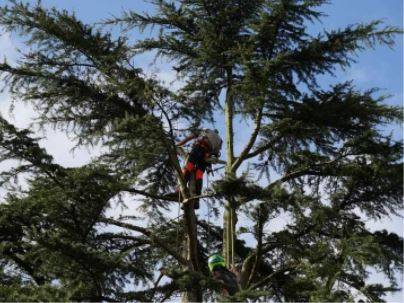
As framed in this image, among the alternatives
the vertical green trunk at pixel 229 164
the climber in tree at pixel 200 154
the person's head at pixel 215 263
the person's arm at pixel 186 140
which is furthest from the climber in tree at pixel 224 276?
the person's arm at pixel 186 140

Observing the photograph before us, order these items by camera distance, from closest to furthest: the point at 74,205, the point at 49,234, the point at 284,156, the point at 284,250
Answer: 1. the point at 49,234
2. the point at 74,205
3. the point at 284,250
4. the point at 284,156

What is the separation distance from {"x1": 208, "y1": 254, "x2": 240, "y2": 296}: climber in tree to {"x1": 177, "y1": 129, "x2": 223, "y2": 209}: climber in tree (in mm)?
1919

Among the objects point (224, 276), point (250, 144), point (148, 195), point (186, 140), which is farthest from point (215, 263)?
point (250, 144)

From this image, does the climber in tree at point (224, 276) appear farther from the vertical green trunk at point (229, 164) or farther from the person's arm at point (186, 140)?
the person's arm at point (186, 140)

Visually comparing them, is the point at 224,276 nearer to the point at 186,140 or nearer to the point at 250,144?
the point at 186,140

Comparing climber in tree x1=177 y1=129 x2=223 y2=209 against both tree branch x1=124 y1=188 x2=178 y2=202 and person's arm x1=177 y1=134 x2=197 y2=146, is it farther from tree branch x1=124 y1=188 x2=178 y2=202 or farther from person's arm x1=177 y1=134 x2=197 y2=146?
tree branch x1=124 y1=188 x2=178 y2=202

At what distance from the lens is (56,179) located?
32.3 feet

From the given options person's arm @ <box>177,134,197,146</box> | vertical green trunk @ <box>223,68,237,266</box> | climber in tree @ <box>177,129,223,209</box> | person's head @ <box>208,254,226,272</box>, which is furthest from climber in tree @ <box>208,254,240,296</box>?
person's arm @ <box>177,134,197,146</box>

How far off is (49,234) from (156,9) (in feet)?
19.1

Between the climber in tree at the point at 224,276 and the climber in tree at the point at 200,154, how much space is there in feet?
6.30

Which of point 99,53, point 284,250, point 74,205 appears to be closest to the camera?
point 74,205

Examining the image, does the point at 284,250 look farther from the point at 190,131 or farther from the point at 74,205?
the point at 74,205

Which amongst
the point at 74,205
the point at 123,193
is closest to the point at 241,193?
the point at 74,205

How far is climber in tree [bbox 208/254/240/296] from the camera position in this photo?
935 cm
